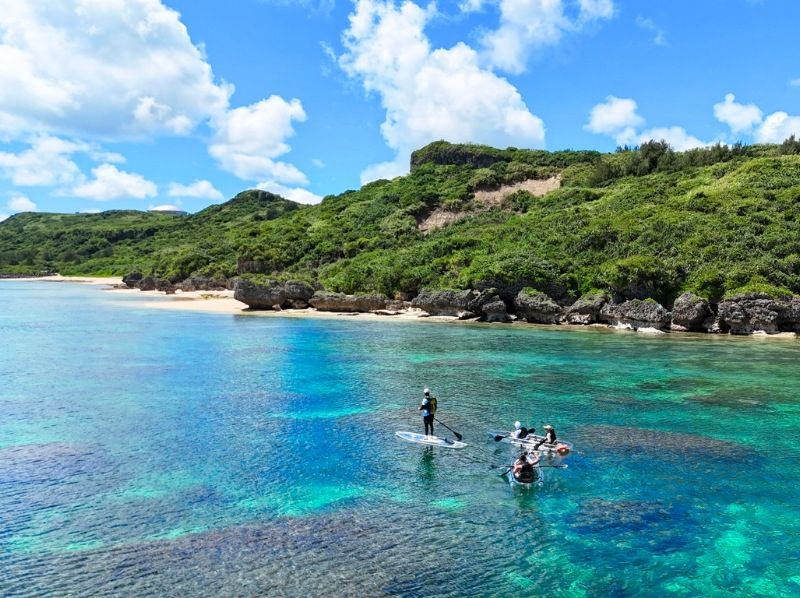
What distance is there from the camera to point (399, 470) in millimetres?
19703

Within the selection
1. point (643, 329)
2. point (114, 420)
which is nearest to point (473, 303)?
point (643, 329)

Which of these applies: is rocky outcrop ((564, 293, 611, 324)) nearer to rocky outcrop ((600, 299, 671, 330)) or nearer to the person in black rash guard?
rocky outcrop ((600, 299, 671, 330))

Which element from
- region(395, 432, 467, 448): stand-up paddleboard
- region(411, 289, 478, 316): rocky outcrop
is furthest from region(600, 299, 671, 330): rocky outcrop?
region(395, 432, 467, 448): stand-up paddleboard

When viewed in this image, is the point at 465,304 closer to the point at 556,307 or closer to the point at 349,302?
the point at 556,307

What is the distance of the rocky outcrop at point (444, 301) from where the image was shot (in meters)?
66.4

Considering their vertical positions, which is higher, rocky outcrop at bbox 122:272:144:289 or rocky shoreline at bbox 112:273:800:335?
rocky outcrop at bbox 122:272:144:289

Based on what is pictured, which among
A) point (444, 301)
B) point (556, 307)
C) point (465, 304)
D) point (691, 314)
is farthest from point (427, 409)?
point (444, 301)

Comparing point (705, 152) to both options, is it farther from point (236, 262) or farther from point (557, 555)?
point (557, 555)

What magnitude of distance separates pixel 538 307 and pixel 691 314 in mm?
15263

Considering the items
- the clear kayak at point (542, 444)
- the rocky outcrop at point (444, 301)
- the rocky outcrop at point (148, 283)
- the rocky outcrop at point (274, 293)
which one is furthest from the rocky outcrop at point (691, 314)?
the rocky outcrop at point (148, 283)

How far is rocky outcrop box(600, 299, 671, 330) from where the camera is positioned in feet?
189

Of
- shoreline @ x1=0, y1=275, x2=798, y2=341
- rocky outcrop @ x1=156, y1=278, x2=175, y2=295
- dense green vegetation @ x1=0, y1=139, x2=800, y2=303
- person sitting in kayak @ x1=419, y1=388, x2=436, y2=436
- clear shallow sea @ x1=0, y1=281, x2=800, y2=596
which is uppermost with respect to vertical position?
dense green vegetation @ x1=0, y1=139, x2=800, y2=303

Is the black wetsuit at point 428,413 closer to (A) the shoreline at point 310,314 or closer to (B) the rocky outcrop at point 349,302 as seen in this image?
(A) the shoreline at point 310,314

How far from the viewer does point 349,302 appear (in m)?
73.6
